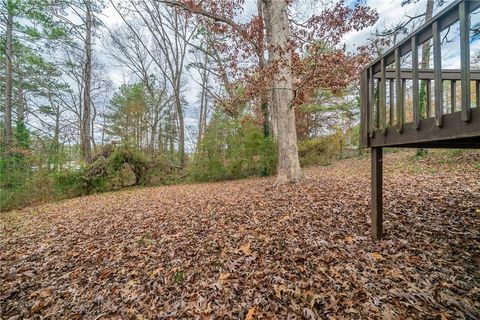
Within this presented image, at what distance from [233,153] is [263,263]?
25.4ft

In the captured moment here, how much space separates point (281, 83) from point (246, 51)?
107 inches

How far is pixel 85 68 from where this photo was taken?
11273 millimetres

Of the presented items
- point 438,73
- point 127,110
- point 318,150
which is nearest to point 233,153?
point 318,150

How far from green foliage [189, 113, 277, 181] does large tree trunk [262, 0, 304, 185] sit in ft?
11.2

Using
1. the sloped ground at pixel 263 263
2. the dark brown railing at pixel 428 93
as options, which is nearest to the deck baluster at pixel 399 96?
the dark brown railing at pixel 428 93

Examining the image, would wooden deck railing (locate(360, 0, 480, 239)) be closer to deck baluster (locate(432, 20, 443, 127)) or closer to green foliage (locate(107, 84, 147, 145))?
deck baluster (locate(432, 20, 443, 127))

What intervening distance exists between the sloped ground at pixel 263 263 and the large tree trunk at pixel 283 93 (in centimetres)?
192

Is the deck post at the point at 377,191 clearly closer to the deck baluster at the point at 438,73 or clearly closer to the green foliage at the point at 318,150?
the deck baluster at the point at 438,73

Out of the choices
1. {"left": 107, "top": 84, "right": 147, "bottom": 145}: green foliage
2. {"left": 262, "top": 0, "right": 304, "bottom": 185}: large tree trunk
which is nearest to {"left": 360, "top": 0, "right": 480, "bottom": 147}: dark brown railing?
{"left": 262, "top": 0, "right": 304, "bottom": 185}: large tree trunk

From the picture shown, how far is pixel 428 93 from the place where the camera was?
3014 mm

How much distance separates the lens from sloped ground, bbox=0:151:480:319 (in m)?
1.99

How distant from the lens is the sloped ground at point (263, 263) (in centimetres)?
199

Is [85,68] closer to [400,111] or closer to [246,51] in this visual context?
[246,51]

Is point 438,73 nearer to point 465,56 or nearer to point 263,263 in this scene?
point 465,56
